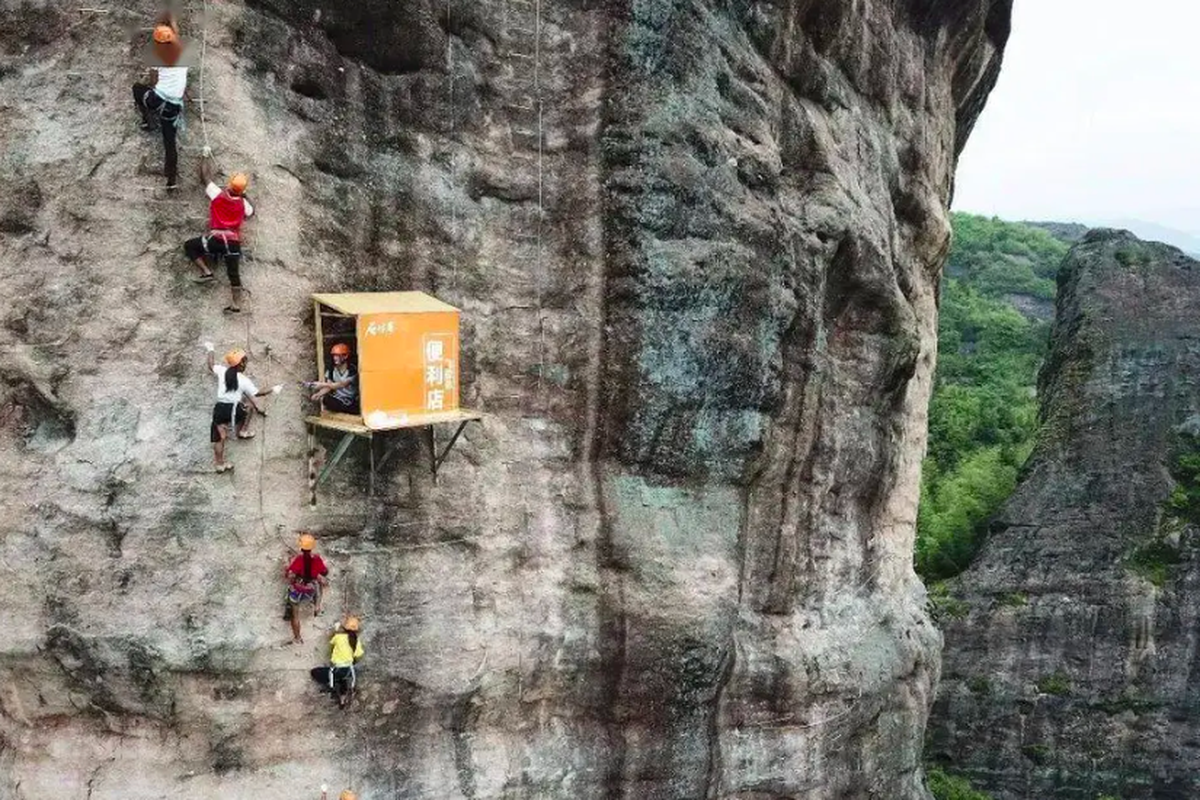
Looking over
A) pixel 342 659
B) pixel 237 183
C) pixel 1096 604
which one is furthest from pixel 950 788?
pixel 237 183

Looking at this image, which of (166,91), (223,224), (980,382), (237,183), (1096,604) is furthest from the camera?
(980,382)

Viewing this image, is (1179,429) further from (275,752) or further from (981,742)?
(275,752)

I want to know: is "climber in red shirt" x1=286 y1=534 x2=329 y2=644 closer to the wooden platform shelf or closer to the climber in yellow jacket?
the climber in yellow jacket

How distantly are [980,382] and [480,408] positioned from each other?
36.2m

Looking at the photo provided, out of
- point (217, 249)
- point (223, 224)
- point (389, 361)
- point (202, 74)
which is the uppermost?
point (202, 74)

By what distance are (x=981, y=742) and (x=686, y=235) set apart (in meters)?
16.7

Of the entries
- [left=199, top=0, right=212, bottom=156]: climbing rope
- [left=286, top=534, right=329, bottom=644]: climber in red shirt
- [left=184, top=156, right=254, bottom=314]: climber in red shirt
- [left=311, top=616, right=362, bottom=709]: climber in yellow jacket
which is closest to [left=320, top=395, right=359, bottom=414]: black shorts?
[left=286, top=534, right=329, bottom=644]: climber in red shirt

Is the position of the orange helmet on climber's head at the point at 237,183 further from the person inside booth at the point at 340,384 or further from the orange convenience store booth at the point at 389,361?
the person inside booth at the point at 340,384

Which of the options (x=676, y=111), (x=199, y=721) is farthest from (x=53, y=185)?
(x=676, y=111)

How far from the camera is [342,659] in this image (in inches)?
368

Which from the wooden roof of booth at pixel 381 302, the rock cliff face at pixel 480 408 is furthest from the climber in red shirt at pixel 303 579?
the wooden roof of booth at pixel 381 302

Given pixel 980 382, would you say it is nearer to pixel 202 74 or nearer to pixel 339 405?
pixel 339 405

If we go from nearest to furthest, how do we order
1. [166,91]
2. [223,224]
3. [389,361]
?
[166,91]
[223,224]
[389,361]

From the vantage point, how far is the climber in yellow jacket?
9352mm
